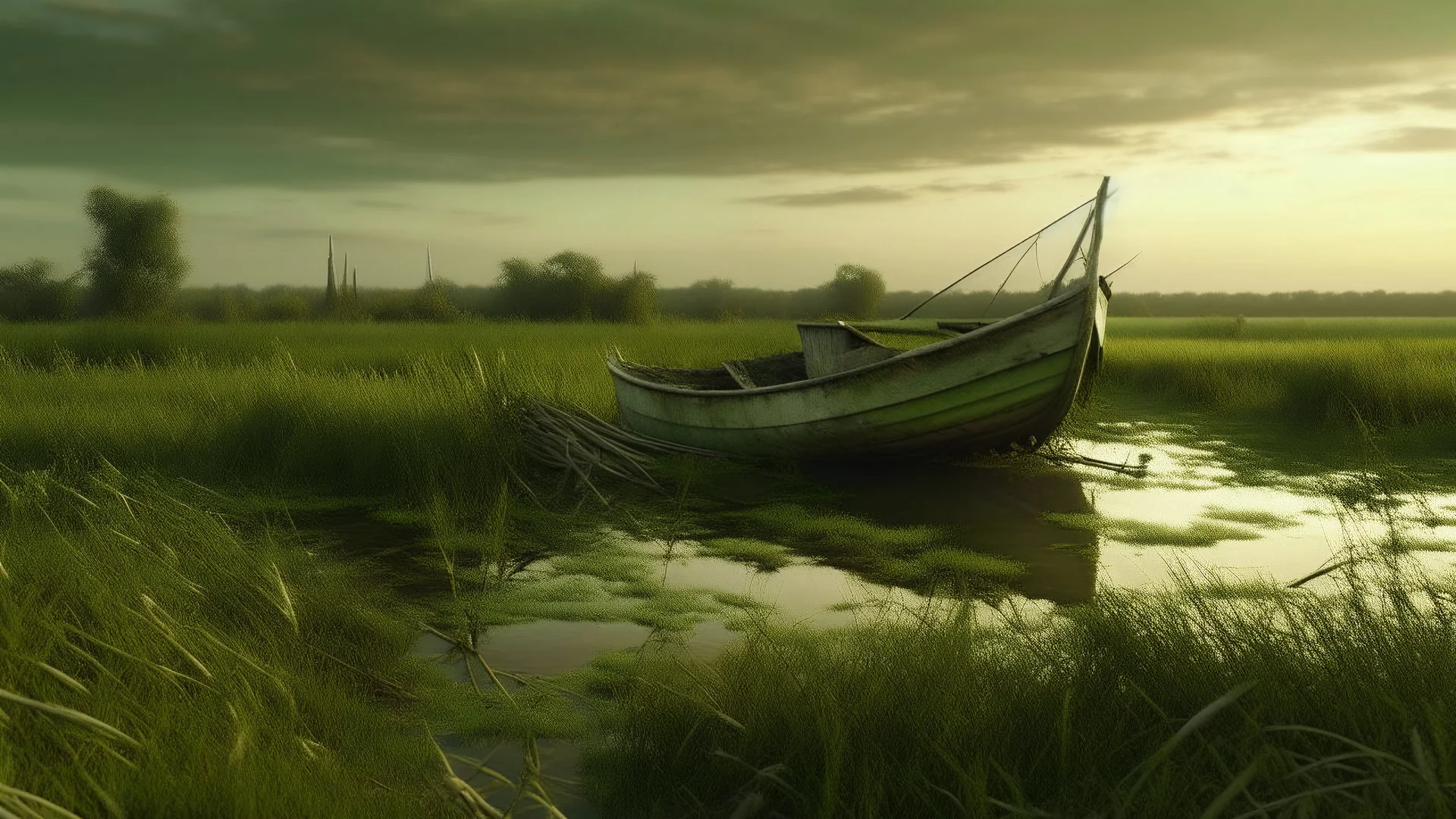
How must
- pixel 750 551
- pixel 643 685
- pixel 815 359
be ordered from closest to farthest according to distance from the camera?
1. pixel 643 685
2. pixel 750 551
3. pixel 815 359

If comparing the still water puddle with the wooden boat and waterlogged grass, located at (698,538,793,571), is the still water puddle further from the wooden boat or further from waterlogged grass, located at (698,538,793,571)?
the wooden boat

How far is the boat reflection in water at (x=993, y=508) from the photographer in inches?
203

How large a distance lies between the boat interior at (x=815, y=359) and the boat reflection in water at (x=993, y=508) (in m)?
0.83

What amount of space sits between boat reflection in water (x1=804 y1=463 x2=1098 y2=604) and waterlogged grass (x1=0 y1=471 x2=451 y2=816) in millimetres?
2943

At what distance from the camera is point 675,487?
729 centimetres

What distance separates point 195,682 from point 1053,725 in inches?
82.6

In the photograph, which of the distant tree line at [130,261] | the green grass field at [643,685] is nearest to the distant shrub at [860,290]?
the distant tree line at [130,261]

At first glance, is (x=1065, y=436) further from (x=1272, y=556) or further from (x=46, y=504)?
(x=46, y=504)

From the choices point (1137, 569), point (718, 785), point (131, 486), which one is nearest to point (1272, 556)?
point (1137, 569)

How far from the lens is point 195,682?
102 inches

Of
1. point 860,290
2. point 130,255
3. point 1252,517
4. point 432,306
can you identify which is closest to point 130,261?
point 130,255

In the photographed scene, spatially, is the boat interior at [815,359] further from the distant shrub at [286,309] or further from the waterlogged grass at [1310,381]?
the distant shrub at [286,309]

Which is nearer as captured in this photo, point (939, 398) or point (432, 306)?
point (939, 398)

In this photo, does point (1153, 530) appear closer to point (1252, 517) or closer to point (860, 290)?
point (1252, 517)
